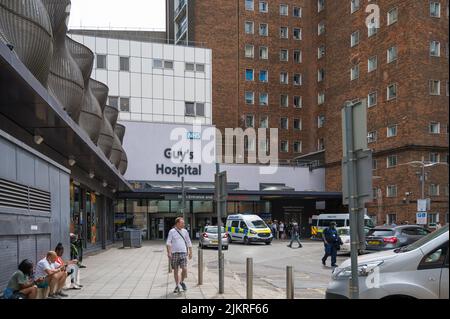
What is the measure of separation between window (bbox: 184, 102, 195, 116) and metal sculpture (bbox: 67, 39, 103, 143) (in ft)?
107

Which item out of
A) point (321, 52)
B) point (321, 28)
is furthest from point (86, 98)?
point (321, 28)

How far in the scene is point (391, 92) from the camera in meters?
47.5

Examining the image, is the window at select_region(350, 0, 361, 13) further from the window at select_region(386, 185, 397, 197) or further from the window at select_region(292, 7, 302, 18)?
the window at select_region(292, 7, 302, 18)

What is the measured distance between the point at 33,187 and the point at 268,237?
26.8m

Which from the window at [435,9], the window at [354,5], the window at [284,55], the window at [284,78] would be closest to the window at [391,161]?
the window at [435,9]

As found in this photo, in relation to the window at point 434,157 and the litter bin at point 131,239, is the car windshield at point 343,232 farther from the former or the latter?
the window at point 434,157

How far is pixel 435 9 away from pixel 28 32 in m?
39.0

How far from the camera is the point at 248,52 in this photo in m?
73.8

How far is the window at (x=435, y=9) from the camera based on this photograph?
149 feet

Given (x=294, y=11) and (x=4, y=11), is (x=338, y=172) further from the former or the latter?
(x=4, y=11)

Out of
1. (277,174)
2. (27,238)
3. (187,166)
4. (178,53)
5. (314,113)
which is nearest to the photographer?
(27,238)

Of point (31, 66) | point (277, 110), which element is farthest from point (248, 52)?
point (31, 66)

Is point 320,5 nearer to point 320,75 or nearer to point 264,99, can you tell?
point 320,75

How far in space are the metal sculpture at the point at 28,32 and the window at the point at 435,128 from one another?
3590 cm
